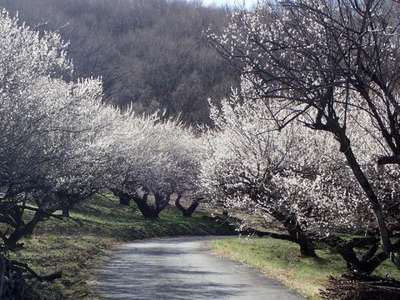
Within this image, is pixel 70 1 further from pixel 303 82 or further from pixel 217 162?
pixel 303 82

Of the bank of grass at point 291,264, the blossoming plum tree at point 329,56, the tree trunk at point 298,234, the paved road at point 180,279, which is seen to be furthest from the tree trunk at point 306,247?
the blossoming plum tree at point 329,56

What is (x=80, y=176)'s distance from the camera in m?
20.8

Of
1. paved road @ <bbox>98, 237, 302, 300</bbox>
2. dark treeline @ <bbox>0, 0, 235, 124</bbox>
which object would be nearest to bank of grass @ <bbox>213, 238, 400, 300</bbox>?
paved road @ <bbox>98, 237, 302, 300</bbox>

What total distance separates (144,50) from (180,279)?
139455 mm

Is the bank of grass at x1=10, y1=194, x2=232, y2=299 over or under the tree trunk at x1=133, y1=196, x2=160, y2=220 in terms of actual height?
under

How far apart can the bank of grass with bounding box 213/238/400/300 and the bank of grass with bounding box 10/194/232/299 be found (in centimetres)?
592

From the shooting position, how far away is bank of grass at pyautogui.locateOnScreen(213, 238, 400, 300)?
17.3m

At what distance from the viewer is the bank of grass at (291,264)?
681 inches

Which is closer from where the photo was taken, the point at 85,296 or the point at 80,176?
the point at 85,296

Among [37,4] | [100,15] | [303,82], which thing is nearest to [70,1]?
[100,15]

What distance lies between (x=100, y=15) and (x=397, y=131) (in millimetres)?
147638

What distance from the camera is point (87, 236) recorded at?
31484mm

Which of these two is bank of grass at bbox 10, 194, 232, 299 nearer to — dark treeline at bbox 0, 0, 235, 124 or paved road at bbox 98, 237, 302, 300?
paved road at bbox 98, 237, 302, 300

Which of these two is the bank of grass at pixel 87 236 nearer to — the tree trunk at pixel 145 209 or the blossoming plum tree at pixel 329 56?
the tree trunk at pixel 145 209
